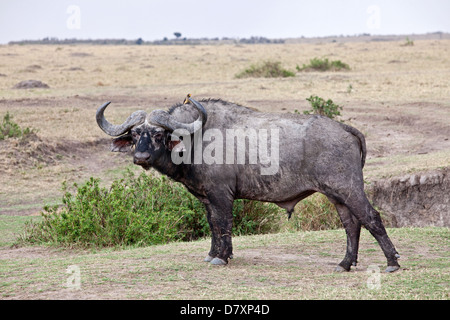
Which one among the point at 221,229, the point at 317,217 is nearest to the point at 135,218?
the point at 221,229

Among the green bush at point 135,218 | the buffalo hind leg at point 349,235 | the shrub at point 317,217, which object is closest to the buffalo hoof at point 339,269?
the buffalo hind leg at point 349,235

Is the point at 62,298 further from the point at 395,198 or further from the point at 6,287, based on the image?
the point at 395,198

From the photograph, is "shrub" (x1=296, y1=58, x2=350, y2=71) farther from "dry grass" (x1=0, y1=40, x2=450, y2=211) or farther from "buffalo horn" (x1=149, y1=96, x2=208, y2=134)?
"buffalo horn" (x1=149, y1=96, x2=208, y2=134)

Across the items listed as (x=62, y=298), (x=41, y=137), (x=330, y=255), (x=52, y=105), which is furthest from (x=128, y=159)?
(x=62, y=298)

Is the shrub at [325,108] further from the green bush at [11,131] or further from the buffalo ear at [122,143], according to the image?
the buffalo ear at [122,143]

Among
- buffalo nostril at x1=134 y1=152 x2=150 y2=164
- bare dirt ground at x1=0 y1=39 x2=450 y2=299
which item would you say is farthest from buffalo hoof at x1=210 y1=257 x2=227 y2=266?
buffalo nostril at x1=134 y1=152 x2=150 y2=164

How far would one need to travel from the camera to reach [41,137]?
1806 centimetres

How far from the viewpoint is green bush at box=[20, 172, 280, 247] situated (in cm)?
1005

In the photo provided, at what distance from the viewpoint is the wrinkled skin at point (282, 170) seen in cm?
752

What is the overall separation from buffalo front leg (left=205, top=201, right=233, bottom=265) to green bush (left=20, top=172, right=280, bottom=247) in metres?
2.17

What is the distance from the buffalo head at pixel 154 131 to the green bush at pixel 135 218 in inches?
93.4

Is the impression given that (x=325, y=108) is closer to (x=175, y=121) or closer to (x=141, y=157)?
(x=175, y=121)

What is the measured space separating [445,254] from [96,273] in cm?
426

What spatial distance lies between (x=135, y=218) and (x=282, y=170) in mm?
3174
